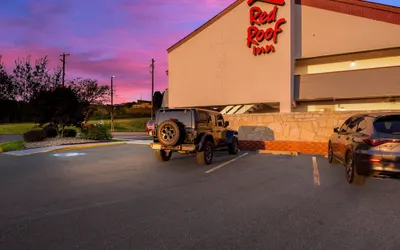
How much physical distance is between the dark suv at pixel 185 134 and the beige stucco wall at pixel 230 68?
30.1 feet

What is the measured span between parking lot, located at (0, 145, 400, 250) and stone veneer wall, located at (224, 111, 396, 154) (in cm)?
561

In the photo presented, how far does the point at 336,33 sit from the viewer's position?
1727 cm

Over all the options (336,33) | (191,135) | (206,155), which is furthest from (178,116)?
(336,33)

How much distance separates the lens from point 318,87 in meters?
18.5

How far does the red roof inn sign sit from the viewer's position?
1794 centimetres

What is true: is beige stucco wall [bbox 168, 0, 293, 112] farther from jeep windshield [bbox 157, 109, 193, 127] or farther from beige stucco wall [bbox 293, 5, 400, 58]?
jeep windshield [bbox 157, 109, 193, 127]

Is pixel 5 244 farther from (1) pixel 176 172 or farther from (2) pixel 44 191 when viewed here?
(1) pixel 176 172

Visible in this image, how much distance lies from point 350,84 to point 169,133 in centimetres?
1411

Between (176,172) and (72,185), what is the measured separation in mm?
2836

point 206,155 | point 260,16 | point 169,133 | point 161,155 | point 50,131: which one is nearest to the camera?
point 169,133

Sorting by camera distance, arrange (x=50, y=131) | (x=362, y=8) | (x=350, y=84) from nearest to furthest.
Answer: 1. (x=362, y=8)
2. (x=50, y=131)
3. (x=350, y=84)

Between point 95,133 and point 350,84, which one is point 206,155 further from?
point 350,84

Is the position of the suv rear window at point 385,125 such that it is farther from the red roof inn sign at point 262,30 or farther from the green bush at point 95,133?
the green bush at point 95,133

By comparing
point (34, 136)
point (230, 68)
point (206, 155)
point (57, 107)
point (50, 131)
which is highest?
point (230, 68)
